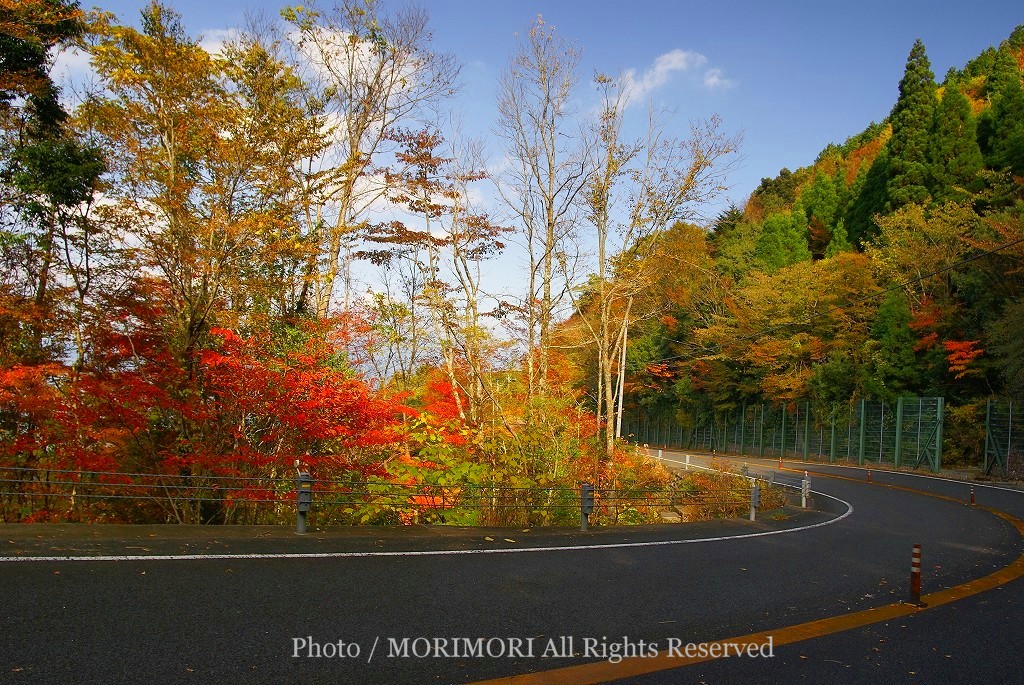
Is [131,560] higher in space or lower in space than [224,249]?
lower

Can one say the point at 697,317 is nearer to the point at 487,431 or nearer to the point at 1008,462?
the point at 1008,462

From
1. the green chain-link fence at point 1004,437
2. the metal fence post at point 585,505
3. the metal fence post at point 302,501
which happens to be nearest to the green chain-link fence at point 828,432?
the green chain-link fence at point 1004,437

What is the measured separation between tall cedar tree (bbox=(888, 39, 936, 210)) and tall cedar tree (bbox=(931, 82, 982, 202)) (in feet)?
2.44

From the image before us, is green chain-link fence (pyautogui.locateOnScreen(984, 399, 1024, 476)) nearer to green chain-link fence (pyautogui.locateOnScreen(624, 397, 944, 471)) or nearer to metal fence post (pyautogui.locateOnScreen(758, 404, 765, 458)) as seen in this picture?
green chain-link fence (pyautogui.locateOnScreen(624, 397, 944, 471))

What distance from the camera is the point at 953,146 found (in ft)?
137

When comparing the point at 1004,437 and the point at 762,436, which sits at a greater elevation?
the point at 1004,437

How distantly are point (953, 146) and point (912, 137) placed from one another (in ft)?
8.46

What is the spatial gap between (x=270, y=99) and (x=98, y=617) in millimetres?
12611

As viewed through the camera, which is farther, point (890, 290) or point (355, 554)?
point (890, 290)

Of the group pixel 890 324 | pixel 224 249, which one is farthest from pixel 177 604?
pixel 890 324

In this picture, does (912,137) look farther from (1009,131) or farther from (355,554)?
(355,554)

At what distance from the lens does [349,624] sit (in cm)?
597

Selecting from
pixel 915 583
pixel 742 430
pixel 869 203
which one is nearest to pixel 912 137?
pixel 869 203

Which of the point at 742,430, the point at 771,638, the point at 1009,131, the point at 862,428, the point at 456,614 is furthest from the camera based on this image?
the point at 742,430
